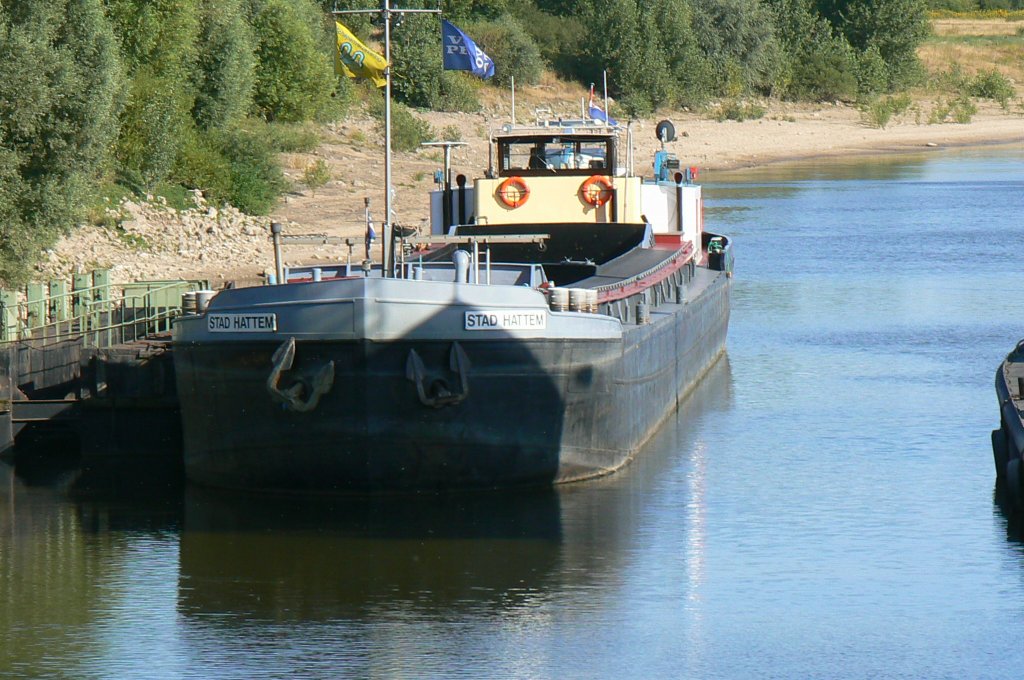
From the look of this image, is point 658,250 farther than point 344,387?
Yes

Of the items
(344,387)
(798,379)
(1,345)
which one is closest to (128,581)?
(344,387)

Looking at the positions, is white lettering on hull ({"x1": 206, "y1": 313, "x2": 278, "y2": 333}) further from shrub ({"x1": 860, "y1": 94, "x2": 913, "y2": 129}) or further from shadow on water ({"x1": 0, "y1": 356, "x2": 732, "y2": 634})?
shrub ({"x1": 860, "y1": 94, "x2": 913, "y2": 129})

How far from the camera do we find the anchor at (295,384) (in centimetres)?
1491

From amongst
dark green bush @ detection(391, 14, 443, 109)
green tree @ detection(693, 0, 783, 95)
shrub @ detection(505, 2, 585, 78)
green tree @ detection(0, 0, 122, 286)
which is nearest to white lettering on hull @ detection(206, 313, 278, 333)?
green tree @ detection(0, 0, 122, 286)

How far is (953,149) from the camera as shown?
76.2 meters

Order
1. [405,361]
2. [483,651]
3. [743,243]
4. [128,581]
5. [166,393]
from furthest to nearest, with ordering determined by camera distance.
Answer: [743,243]
[166,393]
[405,361]
[128,581]
[483,651]

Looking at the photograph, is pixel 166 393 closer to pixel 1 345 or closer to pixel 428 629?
pixel 1 345

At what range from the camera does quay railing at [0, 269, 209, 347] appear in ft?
65.4

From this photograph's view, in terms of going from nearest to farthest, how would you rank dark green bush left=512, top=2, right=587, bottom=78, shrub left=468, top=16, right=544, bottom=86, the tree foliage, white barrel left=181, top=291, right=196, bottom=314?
white barrel left=181, top=291, right=196, bottom=314 < the tree foliage < shrub left=468, top=16, right=544, bottom=86 < dark green bush left=512, top=2, right=587, bottom=78

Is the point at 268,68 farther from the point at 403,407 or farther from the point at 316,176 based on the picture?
the point at 403,407

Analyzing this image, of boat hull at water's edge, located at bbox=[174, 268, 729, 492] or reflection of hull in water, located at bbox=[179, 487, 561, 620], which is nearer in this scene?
reflection of hull in water, located at bbox=[179, 487, 561, 620]

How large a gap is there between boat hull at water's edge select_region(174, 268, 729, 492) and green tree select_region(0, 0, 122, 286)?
31.9ft

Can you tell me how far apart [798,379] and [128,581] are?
11.8 m

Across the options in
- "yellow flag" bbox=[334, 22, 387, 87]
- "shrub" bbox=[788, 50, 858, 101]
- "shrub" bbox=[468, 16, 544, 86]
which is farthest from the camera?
"shrub" bbox=[788, 50, 858, 101]
